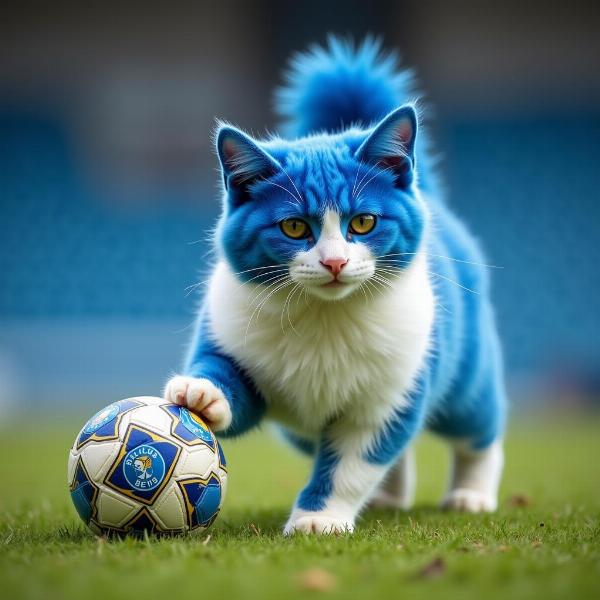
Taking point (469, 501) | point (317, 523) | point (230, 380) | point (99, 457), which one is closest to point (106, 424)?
point (99, 457)

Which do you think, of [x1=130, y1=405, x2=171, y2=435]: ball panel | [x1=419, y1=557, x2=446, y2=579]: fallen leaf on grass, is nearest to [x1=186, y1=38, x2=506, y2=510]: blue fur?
[x1=130, y1=405, x2=171, y2=435]: ball panel

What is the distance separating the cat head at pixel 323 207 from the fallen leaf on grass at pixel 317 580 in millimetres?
755

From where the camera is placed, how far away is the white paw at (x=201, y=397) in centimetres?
226

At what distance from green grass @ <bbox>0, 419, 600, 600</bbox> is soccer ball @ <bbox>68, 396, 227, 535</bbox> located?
0.23ft

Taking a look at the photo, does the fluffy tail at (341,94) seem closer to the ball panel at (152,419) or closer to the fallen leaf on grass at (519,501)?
the ball panel at (152,419)

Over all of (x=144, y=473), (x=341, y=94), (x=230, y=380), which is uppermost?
(x=341, y=94)

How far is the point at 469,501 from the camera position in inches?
119

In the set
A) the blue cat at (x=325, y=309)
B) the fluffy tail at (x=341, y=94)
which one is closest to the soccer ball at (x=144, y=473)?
the blue cat at (x=325, y=309)

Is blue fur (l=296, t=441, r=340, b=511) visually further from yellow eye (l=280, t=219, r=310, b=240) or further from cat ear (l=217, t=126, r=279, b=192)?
→ cat ear (l=217, t=126, r=279, b=192)

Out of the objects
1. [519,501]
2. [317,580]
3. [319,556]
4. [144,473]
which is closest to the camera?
[317,580]

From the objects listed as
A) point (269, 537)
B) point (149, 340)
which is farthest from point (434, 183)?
point (149, 340)

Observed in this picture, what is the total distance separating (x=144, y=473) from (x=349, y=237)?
0.79 meters

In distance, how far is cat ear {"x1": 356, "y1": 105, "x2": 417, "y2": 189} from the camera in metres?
2.28

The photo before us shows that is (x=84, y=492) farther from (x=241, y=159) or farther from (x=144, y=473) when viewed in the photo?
(x=241, y=159)
